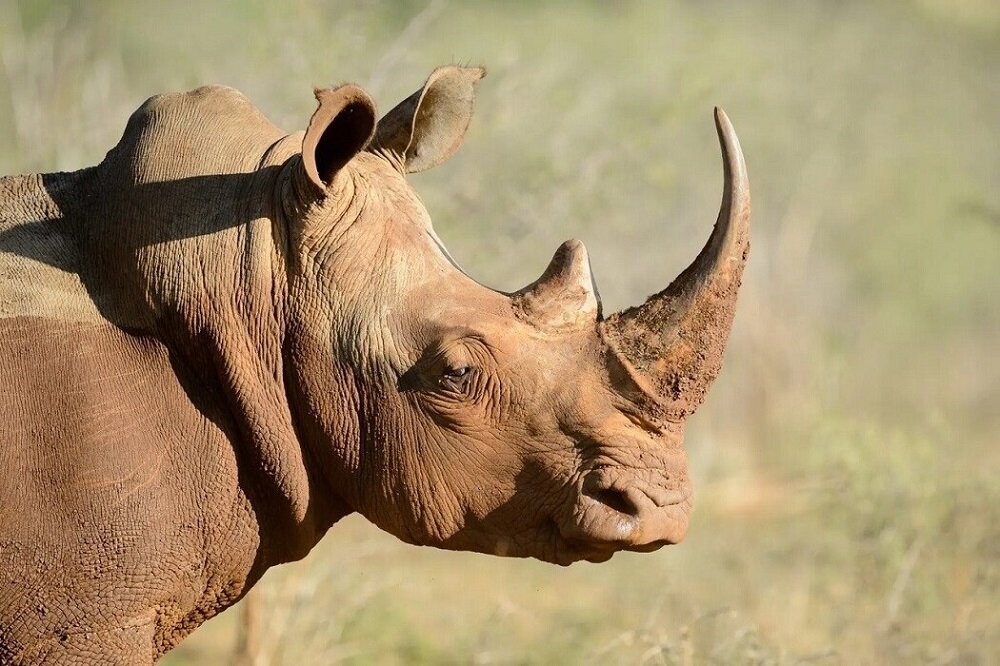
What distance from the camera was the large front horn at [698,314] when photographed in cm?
422

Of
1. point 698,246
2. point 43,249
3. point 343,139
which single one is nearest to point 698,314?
point 343,139

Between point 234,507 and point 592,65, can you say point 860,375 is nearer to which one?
point 592,65

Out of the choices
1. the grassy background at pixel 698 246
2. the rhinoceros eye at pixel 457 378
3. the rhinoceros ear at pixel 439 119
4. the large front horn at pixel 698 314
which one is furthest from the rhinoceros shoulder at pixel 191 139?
the grassy background at pixel 698 246

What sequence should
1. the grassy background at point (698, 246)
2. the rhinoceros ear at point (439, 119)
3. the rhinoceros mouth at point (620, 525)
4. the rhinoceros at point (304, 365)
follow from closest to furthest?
the rhinoceros at point (304, 365)
the rhinoceros mouth at point (620, 525)
the rhinoceros ear at point (439, 119)
the grassy background at point (698, 246)

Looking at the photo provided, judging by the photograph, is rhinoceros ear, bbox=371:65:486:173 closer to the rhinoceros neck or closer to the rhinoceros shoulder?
the rhinoceros shoulder

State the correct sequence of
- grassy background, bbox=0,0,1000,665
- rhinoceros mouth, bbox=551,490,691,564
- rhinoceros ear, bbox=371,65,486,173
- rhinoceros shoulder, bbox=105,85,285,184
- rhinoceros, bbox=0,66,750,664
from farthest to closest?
grassy background, bbox=0,0,1000,665, rhinoceros ear, bbox=371,65,486,173, rhinoceros shoulder, bbox=105,85,285,184, rhinoceros mouth, bbox=551,490,691,564, rhinoceros, bbox=0,66,750,664

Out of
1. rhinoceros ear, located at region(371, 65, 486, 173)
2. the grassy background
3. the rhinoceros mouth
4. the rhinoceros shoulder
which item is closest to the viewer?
the rhinoceros mouth

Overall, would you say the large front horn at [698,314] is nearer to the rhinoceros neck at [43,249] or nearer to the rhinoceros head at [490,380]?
the rhinoceros head at [490,380]

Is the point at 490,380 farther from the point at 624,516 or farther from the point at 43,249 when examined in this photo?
the point at 43,249

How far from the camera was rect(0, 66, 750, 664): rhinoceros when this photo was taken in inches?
161

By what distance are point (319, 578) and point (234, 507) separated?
418 cm

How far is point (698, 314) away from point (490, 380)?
65cm

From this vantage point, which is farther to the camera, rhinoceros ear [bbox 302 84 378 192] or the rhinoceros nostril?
the rhinoceros nostril

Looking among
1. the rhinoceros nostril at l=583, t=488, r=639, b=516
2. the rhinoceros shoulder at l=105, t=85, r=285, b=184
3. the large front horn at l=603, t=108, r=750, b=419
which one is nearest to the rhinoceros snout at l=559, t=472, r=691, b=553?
the rhinoceros nostril at l=583, t=488, r=639, b=516
